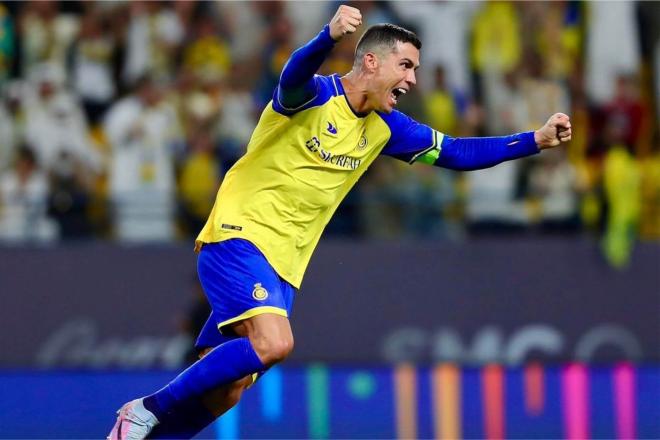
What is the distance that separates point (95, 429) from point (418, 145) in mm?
4621

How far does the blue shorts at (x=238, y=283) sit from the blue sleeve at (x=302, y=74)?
762mm

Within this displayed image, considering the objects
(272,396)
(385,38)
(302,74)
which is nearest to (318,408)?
(272,396)

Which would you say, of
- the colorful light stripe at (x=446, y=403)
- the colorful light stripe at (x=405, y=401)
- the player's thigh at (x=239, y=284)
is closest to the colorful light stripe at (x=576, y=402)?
the colorful light stripe at (x=446, y=403)

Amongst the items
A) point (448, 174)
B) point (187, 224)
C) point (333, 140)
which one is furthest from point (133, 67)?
point (333, 140)

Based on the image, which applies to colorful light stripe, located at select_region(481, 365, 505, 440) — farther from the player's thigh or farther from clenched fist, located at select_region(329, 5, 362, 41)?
clenched fist, located at select_region(329, 5, 362, 41)

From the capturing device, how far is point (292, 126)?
277 inches

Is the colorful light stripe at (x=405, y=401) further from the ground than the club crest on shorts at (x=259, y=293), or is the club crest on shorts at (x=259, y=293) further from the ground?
the club crest on shorts at (x=259, y=293)

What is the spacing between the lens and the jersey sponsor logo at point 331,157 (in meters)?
7.04

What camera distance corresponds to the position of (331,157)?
23.3 ft

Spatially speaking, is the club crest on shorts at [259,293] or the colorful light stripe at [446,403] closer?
the club crest on shorts at [259,293]

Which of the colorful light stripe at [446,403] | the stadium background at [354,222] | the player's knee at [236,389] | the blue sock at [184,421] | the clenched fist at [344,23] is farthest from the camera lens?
the stadium background at [354,222]

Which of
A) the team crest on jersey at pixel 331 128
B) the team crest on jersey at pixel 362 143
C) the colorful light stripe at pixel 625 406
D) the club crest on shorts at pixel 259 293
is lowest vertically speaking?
the colorful light stripe at pixel 625 406

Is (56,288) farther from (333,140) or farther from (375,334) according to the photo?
(333,140)

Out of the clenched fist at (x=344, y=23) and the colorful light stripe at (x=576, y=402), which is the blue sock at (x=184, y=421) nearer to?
the clenched fist at (x=344, y=23)
